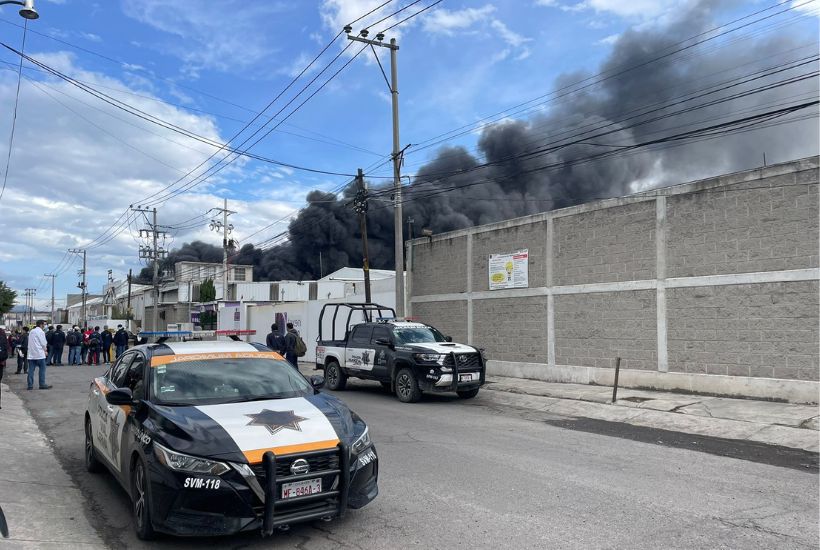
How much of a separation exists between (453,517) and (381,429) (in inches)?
174

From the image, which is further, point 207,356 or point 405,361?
point 405,361

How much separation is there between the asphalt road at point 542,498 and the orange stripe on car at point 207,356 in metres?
1.38

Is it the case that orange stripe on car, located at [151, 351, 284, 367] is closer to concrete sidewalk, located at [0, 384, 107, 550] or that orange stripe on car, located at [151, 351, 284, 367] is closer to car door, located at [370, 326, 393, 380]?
concrete sidewalk, located at [0, 384, 107, 550]

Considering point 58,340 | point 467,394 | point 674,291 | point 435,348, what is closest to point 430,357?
point 435,348

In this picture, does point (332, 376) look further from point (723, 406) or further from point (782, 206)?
point (782, 206)

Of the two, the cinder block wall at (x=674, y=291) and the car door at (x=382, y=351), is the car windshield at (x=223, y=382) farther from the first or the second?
the cinder block wall at (x=674, y=291)

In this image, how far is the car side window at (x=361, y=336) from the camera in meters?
14.1

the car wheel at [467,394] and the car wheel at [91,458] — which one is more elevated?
the car wheel at [91,458]

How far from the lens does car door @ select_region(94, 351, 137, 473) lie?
5.49 metres

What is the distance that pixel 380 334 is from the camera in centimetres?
1379

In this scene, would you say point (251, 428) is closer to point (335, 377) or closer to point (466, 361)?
point (466, 361)

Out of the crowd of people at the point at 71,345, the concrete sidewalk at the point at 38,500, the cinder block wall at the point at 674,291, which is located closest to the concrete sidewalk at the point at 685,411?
the cinder block wall at the point at 674,291

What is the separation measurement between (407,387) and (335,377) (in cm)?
313

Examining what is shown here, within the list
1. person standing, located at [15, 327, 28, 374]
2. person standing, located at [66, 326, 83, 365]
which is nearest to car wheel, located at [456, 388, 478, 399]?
person standing, located at [15, 327, 28, 374]
